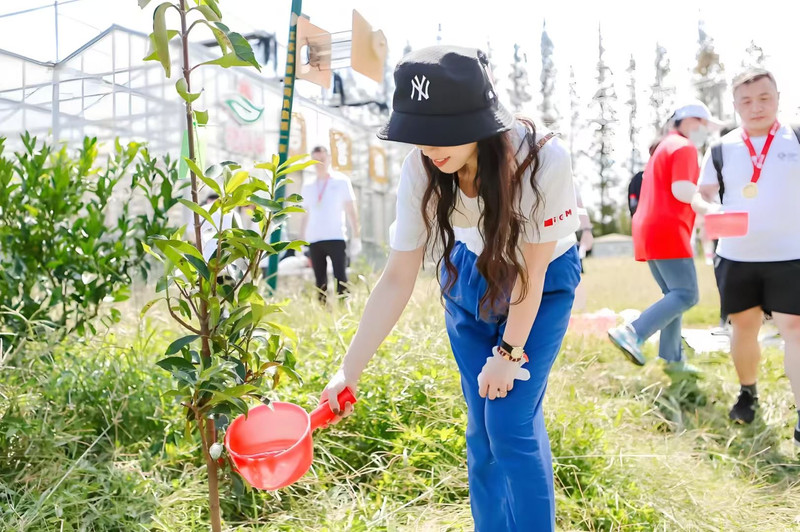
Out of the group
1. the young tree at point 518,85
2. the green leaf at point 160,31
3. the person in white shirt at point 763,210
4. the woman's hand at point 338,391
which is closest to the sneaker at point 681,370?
the person in white shirt at point 763,210

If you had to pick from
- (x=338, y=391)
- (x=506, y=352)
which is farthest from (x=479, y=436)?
(x=338, y=391)

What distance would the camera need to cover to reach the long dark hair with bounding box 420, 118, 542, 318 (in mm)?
1399

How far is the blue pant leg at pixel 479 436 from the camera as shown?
165 centimetres

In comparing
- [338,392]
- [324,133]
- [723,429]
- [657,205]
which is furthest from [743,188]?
[324,133]

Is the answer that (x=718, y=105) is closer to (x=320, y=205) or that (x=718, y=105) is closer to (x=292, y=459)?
(x=320, y=205)

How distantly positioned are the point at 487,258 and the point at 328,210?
3.66 m

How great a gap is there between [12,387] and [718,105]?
15.1 metres

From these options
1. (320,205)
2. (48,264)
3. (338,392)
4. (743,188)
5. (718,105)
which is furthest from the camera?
(718,105)

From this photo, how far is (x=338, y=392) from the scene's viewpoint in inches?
60.0

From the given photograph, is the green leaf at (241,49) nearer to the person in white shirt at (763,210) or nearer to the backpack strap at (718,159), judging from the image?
the person in white shirt at (763,210)

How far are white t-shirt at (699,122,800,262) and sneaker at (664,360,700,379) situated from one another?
887 millimetres

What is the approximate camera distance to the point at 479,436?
1683mm

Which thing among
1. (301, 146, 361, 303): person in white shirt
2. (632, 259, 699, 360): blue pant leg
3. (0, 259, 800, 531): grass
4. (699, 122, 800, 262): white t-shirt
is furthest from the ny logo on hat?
(301, 146, 361, 303): person in white shirt

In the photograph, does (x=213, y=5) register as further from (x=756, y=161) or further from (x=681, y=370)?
(x=681, y=370)
